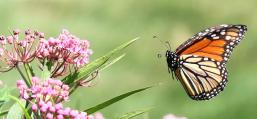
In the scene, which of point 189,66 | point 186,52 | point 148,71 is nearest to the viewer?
point 186,52

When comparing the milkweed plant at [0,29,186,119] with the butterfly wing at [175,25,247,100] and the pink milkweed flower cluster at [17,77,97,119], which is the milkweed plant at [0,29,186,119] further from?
the butterfly wing at [175,25,247,100]

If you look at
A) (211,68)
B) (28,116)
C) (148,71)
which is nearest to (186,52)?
(211,68)

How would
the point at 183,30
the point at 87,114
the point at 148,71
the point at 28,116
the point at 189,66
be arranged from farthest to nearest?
the point at 183,30
the point at 148,71
the point at 189,66
the point at 87,114
the point at 28,116

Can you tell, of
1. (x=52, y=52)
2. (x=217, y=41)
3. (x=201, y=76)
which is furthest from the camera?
(x=201, y=76)

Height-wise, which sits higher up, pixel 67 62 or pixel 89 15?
pixel 89 15

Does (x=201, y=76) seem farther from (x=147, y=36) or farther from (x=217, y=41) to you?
(x=147, y=36)

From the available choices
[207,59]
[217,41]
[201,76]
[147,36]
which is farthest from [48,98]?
[147,36]

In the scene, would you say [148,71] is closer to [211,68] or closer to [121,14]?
[121,14]
